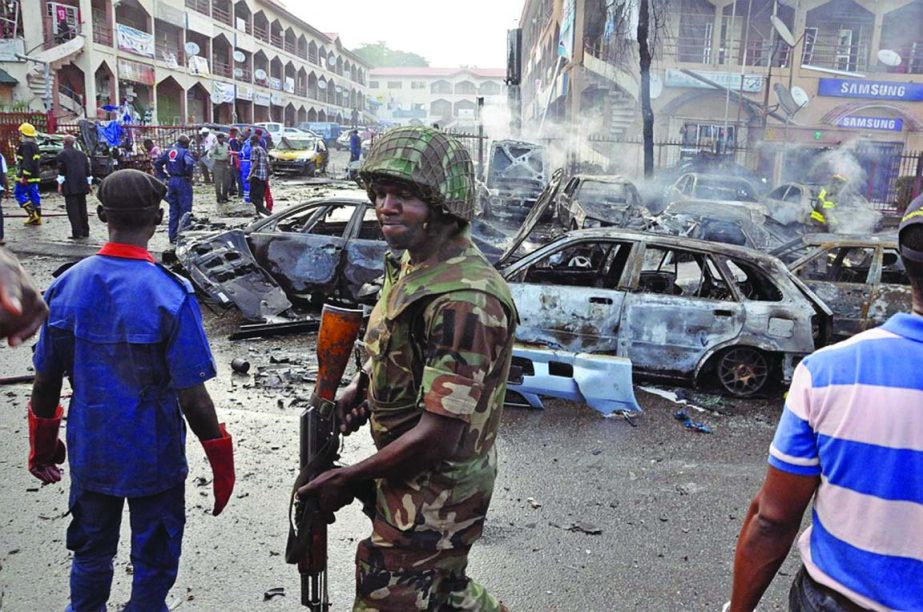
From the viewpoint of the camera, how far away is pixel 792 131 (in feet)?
83.7

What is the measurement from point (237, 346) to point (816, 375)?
257 inches

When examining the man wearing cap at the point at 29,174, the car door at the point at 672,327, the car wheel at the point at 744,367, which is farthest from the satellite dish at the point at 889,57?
the man wearing cap at the point at 29,174

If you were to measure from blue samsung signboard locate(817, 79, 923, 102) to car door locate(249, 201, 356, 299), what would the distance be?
24.1m

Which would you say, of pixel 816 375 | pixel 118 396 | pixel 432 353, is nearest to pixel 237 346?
pixel 118 396

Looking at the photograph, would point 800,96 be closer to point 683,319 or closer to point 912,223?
point 683,319

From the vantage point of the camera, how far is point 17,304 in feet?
4.22

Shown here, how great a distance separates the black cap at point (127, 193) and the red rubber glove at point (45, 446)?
2.64 ft

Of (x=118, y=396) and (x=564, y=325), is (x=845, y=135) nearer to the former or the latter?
(x=564, y=325)

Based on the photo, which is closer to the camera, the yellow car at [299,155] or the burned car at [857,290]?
the burned car at [857,290]

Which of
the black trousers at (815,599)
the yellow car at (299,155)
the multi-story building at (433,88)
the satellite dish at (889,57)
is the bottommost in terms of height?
the black trousers at (815,599)

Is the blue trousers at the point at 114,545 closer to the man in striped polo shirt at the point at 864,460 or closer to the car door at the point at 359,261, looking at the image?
the man in striped polo shirt at the point at 864,460

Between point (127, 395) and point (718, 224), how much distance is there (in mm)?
10410

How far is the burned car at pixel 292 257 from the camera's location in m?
7.69

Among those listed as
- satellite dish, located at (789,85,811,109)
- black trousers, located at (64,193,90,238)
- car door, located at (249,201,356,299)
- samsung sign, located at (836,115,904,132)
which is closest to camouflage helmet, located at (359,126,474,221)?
car door, located at (249,201,356,299)
